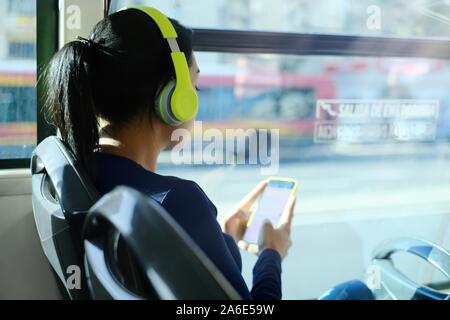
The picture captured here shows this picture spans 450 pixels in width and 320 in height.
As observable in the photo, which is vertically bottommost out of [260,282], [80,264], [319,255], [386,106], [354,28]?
[319,255]

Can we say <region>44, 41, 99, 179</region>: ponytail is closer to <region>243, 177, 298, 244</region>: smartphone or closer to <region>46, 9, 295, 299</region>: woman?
<region>46, 9, 295, 299</region>: woman

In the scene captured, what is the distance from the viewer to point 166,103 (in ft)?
3.23

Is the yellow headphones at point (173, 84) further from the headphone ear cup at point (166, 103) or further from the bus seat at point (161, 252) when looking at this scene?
the bus seat at point (161, 252)

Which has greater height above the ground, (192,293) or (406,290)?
(192,293)

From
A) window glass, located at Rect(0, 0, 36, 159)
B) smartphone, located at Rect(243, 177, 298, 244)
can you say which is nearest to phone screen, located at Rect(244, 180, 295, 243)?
smartphone, located at Rect(243, 177, 298, 244)

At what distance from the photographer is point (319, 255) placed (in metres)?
2.05

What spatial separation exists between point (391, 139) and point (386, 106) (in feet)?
0.43

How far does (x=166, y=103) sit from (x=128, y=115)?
9 centimetres

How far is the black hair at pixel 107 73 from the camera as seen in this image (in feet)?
3.17

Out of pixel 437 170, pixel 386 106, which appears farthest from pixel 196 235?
pixel 437 170

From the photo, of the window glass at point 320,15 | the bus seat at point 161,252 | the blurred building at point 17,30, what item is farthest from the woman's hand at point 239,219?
the bus seat at point 161,252

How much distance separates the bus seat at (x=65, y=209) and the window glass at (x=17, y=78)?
2.11ft

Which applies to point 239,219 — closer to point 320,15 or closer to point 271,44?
point 271,44

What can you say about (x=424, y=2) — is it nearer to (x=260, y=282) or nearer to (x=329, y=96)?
(x=329, y=96)
